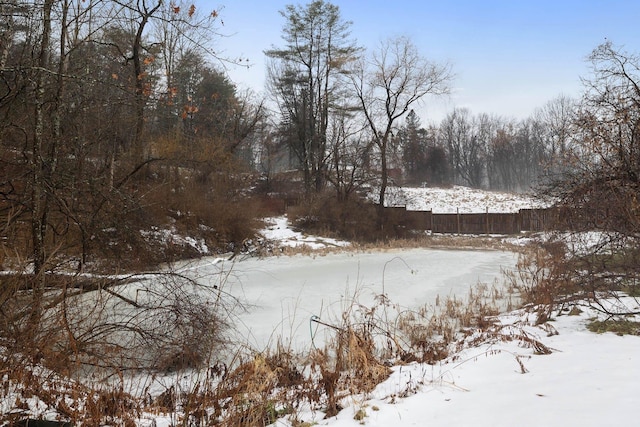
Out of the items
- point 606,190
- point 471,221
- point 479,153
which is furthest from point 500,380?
point 479,153

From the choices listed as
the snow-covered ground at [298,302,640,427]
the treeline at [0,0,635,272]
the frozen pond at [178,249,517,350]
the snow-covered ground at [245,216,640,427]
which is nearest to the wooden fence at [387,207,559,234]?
the treeline at [0,0,635,272]

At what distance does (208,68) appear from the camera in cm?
2714

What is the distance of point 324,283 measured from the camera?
1060cm

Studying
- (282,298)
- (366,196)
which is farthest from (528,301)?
(366,196)

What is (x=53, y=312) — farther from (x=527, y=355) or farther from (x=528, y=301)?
(x=528, y=301)

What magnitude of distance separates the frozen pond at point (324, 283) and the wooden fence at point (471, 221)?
8.62 meters

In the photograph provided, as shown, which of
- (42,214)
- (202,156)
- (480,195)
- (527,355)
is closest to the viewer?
(527,355)

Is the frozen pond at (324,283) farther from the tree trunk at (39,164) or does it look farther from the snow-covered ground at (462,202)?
the snow-covered ground at (462,202)

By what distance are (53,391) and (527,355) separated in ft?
14.5

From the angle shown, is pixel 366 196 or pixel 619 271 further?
pixel 366 196

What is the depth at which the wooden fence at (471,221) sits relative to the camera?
86.1 feet

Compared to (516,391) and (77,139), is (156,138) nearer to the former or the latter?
(77,139)

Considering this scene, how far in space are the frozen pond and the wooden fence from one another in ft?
28.3

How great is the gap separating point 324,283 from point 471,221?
2243cm
